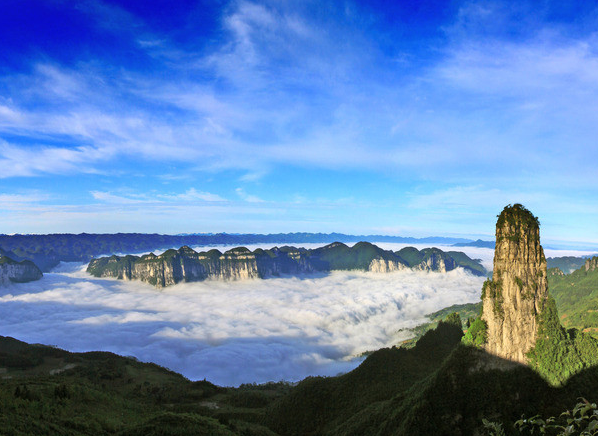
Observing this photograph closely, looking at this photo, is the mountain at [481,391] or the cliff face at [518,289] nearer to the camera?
the mountain at [481,391]

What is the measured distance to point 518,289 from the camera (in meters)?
63.2

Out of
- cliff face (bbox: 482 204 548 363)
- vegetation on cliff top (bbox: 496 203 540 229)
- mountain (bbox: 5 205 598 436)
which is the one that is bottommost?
mountain (bbox: 5 205 598 436)

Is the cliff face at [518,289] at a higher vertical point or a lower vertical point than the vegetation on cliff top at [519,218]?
lower

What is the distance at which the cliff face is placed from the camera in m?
62.3

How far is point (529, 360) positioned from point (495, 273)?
1613cm

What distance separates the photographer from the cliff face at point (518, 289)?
62344 millimetres

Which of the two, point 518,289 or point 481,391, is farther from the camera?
point 518,289

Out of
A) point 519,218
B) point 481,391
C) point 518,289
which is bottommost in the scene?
point 481,391

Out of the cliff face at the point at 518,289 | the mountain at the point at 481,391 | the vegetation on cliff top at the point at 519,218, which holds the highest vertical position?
the vegetation on cliff top at the point at 519,218

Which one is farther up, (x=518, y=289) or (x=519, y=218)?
(x=519, y=218)

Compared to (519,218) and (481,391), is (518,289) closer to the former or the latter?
(519,218)

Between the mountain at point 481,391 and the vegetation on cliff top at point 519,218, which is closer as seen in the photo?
the mountain at point 481,391

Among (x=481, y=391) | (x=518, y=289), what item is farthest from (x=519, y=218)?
(x=481, y=391)

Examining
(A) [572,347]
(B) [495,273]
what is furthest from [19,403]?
(A) [572,347]
